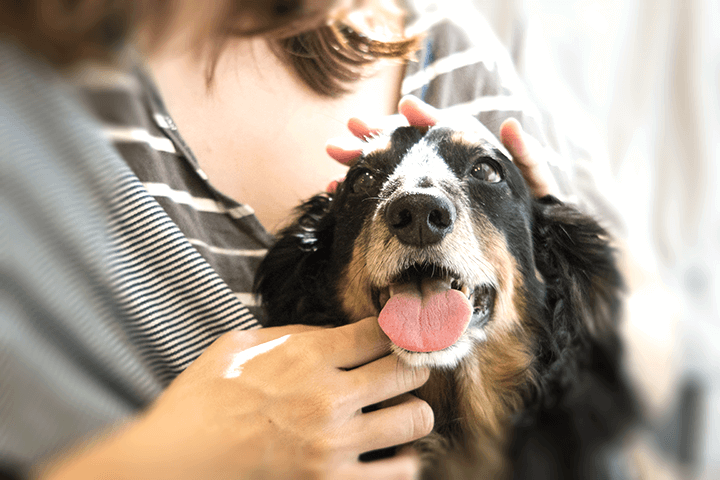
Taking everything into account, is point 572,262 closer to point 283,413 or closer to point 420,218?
point 420,218

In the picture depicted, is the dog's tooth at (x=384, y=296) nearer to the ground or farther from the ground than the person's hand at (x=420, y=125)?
nearer to the ground

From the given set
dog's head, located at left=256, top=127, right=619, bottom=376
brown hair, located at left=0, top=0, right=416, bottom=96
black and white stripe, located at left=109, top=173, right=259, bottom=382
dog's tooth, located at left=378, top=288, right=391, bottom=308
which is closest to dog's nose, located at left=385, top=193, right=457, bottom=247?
dog's head, located at left=256, top=127, right=619, bottom=376

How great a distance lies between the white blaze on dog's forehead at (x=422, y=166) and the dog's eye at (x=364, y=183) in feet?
0.15

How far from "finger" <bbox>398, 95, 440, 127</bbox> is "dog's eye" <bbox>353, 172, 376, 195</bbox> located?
108 millimetres

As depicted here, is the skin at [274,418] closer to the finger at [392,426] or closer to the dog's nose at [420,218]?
the finger at [392,426]

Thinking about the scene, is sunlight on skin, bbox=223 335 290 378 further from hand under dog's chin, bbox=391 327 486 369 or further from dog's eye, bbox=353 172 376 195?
dog's eye, bbox=353 172 376 195

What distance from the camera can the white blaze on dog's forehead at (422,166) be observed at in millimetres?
731

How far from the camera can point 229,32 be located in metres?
0.53

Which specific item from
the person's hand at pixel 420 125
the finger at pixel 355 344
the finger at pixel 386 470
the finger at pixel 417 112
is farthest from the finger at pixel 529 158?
the finger at pixel 386 470

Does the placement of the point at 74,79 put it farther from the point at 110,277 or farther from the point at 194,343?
the point at 194,343

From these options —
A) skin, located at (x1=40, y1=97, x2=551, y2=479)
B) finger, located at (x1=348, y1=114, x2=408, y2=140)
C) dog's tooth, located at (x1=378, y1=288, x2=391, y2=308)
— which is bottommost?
skin, located at (x1=40, y1=97, x2=551, y2=479)

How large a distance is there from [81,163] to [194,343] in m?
A: 0.34

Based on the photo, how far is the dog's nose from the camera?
63cm

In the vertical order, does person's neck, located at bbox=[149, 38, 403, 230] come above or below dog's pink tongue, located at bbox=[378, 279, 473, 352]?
above
